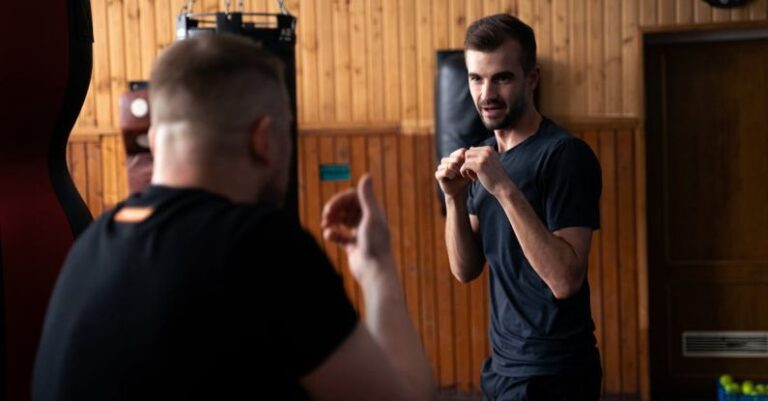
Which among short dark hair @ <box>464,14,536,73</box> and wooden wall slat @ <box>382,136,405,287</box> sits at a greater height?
short dark hair @ <box>464,14,536,73</box>

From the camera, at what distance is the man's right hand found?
212 cm

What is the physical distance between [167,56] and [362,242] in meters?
0.38

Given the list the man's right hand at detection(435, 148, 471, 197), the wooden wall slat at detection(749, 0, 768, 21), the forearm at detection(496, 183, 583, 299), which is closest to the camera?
the forearm at detection(496, 183, 583, 299)

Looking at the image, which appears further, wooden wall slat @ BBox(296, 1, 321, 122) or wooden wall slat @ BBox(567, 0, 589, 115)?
wooden wall slat @ BBox(296, 1, 321, 122)

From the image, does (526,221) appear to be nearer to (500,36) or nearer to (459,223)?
(459,223)

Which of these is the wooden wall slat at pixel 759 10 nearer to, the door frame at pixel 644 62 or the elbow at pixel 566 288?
the door frame at pixel 644 62

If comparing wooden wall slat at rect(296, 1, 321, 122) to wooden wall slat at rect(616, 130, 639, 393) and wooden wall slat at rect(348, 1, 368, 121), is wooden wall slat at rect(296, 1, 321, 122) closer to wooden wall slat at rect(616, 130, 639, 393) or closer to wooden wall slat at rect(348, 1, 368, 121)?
wooden wall slat at rect(348, 1, 368, 121)

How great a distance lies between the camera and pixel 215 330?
99 centimetres

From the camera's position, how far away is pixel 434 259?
199 inches

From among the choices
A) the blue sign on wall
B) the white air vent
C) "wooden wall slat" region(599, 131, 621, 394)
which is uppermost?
the blue sign on wall

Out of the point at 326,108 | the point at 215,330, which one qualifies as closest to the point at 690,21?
the point at 326,108

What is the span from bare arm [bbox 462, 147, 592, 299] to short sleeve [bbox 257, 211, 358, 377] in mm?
1044

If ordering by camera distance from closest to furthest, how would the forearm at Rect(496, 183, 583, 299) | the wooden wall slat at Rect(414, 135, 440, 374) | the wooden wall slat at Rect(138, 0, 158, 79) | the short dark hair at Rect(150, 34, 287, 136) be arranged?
the short dark hair at Rect(150, 34, 287, 136), the forearm at Rect(496, 183, 583, 299), the wooden wall slat at Rect(414, 135, 440, 374), the wooden wall slat at Rect(138, 0, 158, 79)

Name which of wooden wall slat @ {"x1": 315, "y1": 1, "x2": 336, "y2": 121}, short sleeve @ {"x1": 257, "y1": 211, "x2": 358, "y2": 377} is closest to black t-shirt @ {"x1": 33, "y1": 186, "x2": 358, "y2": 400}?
short sleeve @ {"x1": 257, "y1": 211, "x2": 358, "y2": 377}
